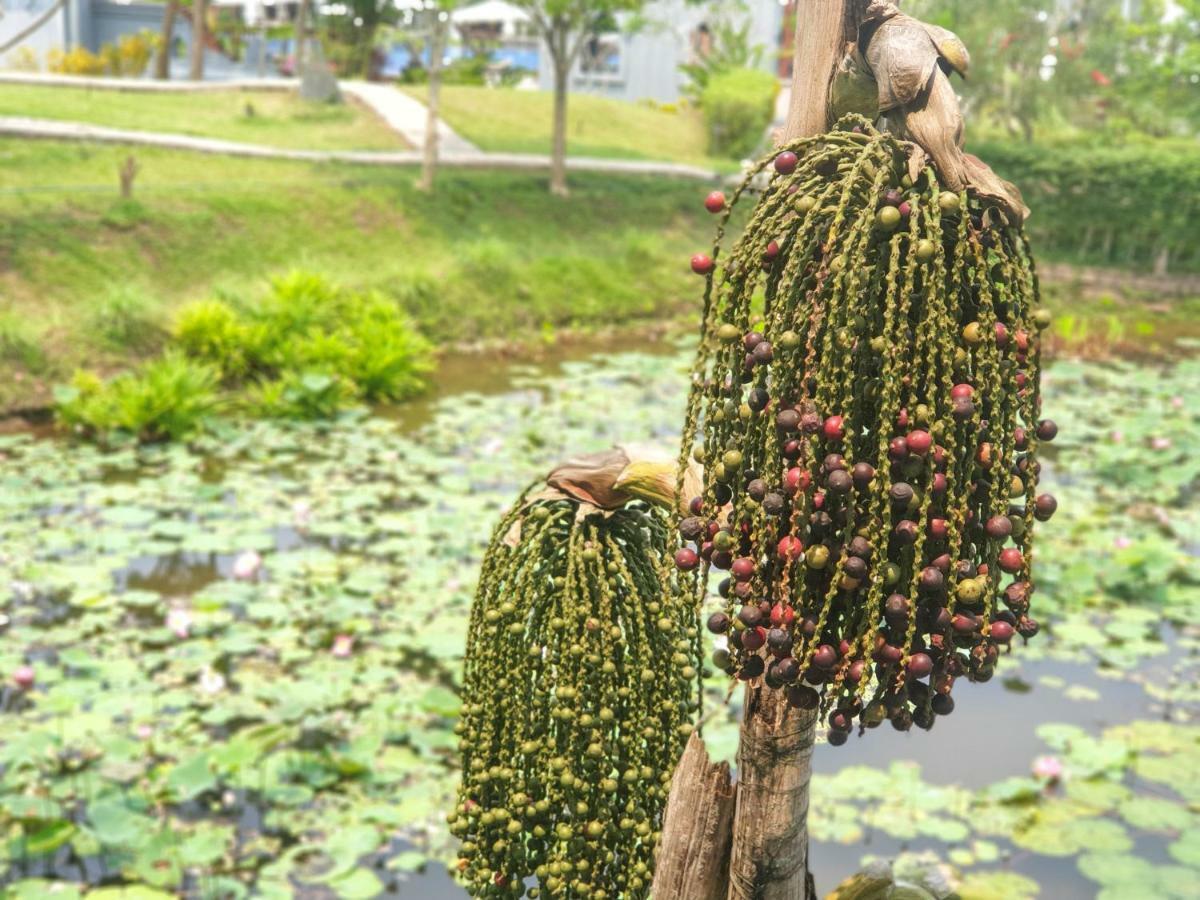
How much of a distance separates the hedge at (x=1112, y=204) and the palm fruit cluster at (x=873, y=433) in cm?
1565

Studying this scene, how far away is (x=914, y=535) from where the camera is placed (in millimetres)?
1139

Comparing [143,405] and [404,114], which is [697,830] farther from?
[404,114]

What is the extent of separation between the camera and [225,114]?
17.8m

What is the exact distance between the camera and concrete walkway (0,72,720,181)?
14391 mm

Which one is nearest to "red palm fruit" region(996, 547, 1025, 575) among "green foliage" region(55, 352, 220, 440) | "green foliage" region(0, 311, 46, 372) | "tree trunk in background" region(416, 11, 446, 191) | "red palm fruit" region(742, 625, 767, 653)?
"red palm fruit" region(742, 625, 767, 653)

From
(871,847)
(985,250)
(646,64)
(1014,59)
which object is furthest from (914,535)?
(646,64)

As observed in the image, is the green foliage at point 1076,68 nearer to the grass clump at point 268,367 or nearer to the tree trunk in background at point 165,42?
the grass clump at point 268,367

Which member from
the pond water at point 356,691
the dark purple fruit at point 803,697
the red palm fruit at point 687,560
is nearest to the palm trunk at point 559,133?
→ the pond water at point 356,691

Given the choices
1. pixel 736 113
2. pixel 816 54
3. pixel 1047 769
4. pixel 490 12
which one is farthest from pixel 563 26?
pixel 816 54

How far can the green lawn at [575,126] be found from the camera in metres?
19.0

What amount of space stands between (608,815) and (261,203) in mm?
12121

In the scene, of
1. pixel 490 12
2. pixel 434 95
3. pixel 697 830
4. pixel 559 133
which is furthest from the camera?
pixel 490 12

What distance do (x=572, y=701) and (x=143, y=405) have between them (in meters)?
7.51

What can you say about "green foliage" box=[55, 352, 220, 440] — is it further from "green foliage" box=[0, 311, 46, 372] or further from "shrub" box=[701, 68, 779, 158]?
"shrub" box=[701, 68, 779, 158]
